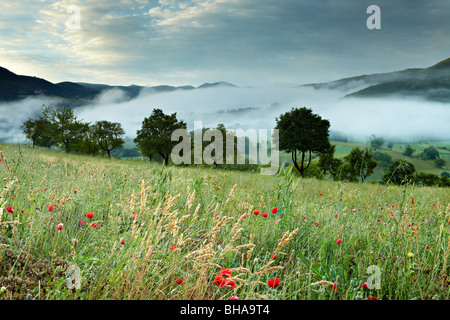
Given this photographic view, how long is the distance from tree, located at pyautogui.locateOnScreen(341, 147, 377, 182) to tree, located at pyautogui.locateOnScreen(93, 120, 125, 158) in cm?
4776

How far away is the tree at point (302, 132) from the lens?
3584cm

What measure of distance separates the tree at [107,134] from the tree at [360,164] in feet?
157

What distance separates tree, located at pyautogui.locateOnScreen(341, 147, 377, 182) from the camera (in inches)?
162

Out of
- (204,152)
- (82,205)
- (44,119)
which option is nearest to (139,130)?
(204,152)

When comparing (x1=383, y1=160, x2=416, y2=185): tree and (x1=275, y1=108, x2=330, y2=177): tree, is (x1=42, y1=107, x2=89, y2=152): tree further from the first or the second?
(x1=383, y1=160, x2=416, y2=185): tree

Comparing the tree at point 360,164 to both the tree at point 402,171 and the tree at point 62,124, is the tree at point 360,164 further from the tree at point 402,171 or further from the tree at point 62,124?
the tree at point 62,124

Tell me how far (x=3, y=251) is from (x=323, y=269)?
2.77 m

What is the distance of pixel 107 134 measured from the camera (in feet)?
207

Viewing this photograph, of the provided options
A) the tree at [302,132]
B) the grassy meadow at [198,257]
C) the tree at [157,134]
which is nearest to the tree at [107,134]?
the tree at [157,134]

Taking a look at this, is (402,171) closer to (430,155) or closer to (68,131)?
(68,131)

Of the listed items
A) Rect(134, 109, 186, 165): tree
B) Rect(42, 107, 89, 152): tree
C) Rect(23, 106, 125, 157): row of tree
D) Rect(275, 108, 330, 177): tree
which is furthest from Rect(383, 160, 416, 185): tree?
Rect(42, 107, 89, 152): tree

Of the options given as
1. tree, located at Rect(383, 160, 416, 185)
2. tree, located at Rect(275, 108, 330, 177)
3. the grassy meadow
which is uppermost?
tree, located at Rect(275, 108, 330, 177)
